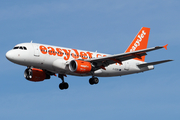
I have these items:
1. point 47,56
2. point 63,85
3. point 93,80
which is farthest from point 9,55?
point 93,80

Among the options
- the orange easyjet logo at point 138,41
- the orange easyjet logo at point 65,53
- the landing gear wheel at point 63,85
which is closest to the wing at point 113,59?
the orange easyjet logo at point 65,53

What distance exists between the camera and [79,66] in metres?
44.4

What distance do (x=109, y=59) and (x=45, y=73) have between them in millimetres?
9455

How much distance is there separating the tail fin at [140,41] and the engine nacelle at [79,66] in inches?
492

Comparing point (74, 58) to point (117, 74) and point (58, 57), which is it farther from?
point (117, 74)

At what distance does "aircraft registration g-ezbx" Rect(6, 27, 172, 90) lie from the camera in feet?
143

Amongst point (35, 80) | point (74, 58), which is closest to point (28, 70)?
point (35, 80)

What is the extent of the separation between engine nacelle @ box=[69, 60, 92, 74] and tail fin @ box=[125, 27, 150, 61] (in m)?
12.5

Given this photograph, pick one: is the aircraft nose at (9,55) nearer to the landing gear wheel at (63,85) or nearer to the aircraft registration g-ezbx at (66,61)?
the aircraft registration g-ezbx at (66,61)

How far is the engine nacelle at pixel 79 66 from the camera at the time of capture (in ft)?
146

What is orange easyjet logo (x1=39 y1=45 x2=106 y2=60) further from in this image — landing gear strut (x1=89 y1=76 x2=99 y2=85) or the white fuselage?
landing gear strut (x1=89 y1=76 x2=99 y2=85)

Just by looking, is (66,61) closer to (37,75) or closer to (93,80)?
(93,80)

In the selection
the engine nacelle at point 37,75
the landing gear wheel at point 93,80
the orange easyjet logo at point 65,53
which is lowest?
the landing gear wheel at point 93,80

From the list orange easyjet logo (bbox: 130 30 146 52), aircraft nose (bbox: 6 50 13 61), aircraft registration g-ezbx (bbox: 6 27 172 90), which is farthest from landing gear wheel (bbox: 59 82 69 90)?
orange easyjet logo (bbox: 130 30 146 52)
